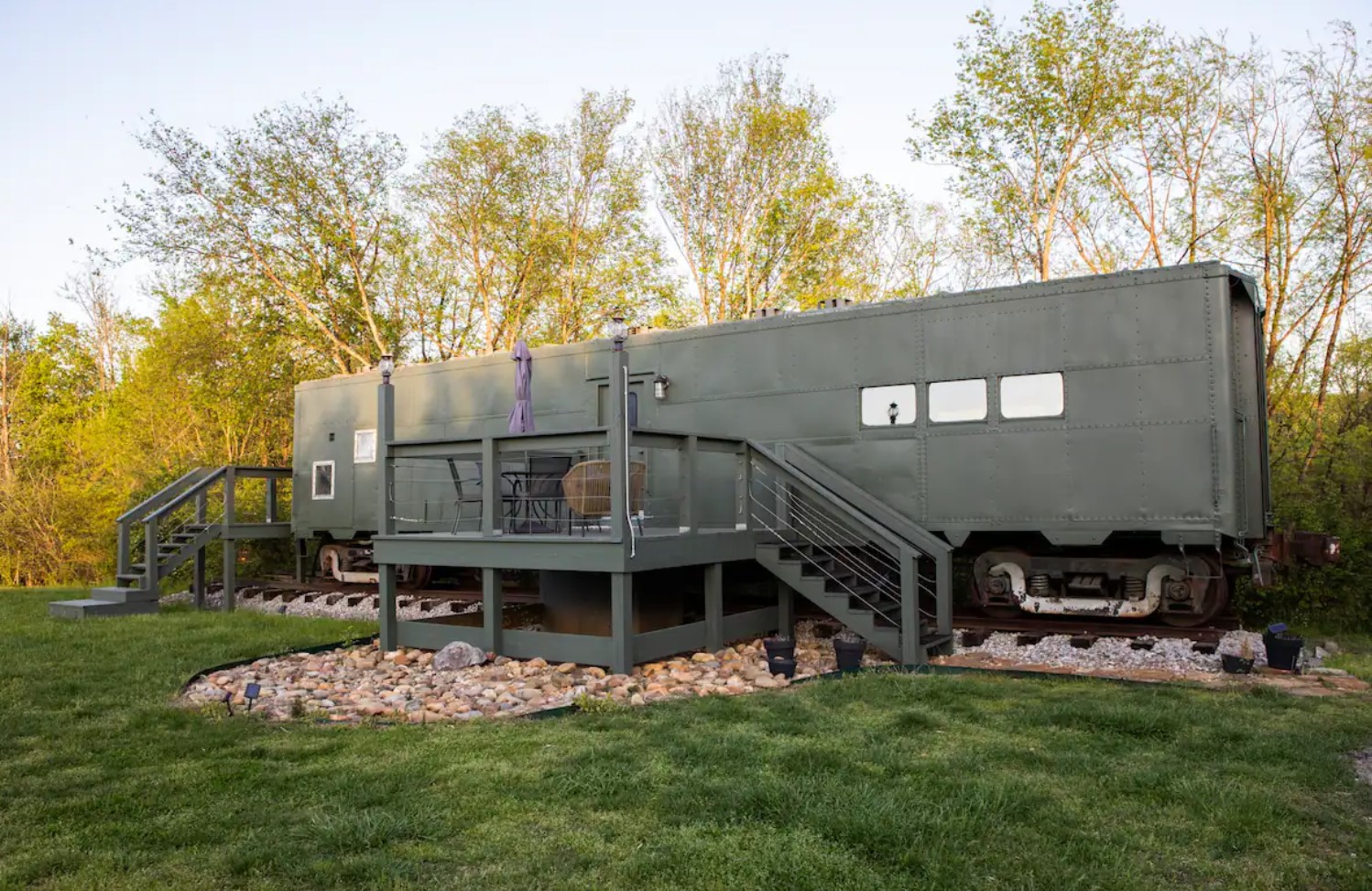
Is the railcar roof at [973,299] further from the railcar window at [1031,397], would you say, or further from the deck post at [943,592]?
the deck post at [943,592]

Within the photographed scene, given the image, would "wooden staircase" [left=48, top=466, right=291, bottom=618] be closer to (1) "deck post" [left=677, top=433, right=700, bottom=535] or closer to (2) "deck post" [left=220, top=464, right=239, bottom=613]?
(2) "deck post" [left=220, top=464, right=239, bottom=613]

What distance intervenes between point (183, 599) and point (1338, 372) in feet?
57.3

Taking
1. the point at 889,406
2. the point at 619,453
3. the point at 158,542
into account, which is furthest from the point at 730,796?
the point at 158,542

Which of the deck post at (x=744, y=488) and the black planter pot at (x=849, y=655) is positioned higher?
the deck post at (x=744, y=488)

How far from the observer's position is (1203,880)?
3193mm

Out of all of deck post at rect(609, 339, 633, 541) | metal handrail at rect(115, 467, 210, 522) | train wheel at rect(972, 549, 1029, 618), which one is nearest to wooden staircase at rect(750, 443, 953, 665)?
train wheel at rect(972, 549, 1029, 618)

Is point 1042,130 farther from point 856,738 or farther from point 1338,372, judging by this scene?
point 856,738

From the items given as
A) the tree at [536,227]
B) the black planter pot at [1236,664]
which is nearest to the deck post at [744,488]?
the black planter pot at [1236,664]

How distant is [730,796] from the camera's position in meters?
4.04

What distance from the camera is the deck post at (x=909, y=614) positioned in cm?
768

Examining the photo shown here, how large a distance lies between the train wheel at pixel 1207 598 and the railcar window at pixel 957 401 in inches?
84.3

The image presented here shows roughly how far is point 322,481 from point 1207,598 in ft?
38.7

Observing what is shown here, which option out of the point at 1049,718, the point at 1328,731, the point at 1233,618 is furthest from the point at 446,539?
the point at 1233,618

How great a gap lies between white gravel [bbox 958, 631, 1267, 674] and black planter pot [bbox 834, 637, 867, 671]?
1.43 meters
